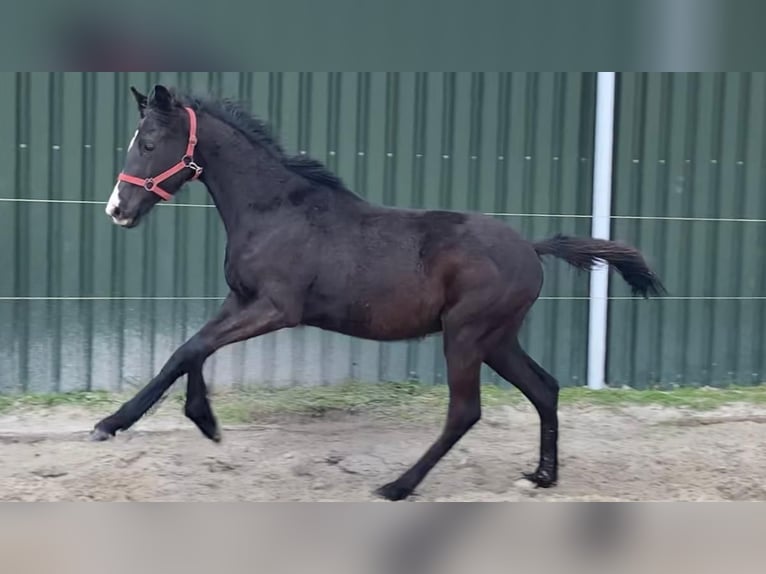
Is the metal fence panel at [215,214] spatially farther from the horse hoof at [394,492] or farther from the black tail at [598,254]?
the horse hoof at [394,492]

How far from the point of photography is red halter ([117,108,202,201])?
4.46 meters

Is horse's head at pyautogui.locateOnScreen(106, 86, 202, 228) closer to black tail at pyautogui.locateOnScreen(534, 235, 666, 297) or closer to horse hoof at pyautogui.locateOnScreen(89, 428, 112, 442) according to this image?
horse hoof at pyautogui.locateOnScreen(89, 428, 112, 442)

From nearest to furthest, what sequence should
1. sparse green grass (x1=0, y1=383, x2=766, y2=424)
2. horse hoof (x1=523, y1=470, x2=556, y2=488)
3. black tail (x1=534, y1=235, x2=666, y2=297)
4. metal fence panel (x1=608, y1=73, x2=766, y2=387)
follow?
black tail (x1=534, y1=235, x2=666, y2=297)
horse hoof (x1=523, y1=470, x2=556, y2=488)
sparse green grass (x1=0, y1=383, x2=766, y2=424)
metal fence panel (x1=608, y1=73, x2=766, y2=387)

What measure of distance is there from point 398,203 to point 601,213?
1.46m

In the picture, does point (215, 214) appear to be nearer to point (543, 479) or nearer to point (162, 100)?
point (162, 100)

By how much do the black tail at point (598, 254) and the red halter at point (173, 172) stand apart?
1771 mm

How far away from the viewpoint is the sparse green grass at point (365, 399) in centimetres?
614

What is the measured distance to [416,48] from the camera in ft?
6.22

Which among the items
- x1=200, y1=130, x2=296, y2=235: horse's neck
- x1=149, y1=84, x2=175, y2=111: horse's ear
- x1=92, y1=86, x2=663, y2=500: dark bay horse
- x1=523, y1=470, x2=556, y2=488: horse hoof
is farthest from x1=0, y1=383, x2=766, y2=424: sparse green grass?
x1=149, y1=84, x2=175, y2=111: horse's ear

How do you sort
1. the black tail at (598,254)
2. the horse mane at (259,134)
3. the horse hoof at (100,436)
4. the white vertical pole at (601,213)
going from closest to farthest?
the horse hoof at (100,436), the horse mane at (259,134), the black tail at (598,254), the white vertical pole at (601,213)

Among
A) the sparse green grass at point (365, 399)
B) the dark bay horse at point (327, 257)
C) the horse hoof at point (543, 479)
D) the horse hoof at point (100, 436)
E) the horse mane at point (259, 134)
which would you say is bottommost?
the horse hoof at point (543, 479)

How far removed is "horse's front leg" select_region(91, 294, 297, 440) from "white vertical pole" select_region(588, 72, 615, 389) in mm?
3056

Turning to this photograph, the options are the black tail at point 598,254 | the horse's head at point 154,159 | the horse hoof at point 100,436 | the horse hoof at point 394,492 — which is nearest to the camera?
the horse hoof at point 100,436

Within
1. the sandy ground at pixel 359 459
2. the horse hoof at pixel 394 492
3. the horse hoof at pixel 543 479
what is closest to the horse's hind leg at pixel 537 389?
the horse hoof at pixel 543 479
